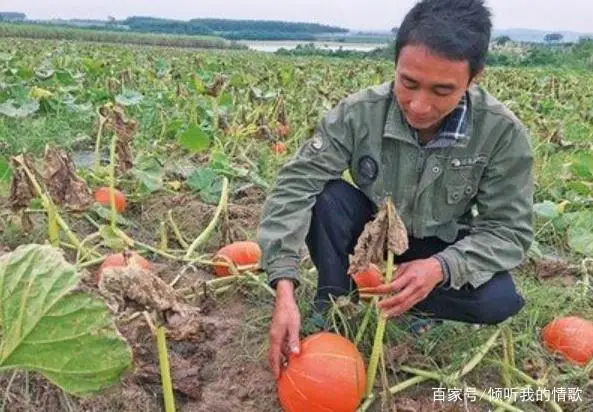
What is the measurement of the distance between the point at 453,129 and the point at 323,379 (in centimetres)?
71

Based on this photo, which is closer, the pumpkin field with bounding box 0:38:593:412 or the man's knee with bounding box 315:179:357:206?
the pumpkin field with bounding box 0:38:593:412

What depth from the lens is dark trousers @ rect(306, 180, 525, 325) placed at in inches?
85.4

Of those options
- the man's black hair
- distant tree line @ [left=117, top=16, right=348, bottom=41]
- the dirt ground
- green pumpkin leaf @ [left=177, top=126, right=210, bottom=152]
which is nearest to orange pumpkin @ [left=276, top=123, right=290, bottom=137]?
green pumpkin leaf @ [left=177, top=126, right=210, bottom=152]

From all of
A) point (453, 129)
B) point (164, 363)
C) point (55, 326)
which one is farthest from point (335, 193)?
point (55, 326)

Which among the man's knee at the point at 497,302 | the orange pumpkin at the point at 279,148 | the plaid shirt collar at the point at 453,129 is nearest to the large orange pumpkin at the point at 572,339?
the man's knee at the point at 497,302

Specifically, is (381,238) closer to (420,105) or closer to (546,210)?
(420,105)

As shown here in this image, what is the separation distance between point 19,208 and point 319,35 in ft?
184

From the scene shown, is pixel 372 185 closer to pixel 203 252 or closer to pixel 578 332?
pixel 578 332

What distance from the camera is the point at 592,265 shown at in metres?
2.99

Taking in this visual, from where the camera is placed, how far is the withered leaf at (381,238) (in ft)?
5.69

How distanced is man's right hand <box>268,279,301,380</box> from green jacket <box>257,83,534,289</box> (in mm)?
269

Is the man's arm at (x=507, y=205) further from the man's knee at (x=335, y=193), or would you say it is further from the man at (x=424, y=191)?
the man's knee at (x=335, y=193)

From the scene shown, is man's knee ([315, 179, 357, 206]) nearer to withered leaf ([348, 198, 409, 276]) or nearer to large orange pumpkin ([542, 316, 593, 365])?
withered leaf ([348, 198, 409, 276])

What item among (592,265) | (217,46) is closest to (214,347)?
(592,265)
